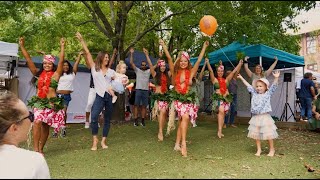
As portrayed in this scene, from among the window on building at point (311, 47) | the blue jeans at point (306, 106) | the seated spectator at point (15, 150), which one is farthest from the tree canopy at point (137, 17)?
the window on building at point (311, 47)

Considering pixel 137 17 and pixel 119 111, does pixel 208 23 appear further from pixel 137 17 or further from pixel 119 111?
pixel 119 111

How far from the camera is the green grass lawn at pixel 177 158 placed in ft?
13.0

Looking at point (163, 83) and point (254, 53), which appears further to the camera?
point (254, 53)

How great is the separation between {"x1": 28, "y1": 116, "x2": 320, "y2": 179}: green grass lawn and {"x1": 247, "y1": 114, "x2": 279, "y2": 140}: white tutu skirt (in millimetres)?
302

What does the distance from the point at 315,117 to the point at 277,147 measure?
3045mm

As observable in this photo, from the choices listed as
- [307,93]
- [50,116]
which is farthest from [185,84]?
[307,93]

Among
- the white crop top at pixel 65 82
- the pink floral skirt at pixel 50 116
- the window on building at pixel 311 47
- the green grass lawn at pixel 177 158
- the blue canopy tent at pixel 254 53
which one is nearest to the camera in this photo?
the green grass lawn at pixel 177 158

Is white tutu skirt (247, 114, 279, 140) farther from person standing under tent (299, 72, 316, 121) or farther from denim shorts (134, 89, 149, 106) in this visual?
person standing under tent (299, 72, 316, 121)

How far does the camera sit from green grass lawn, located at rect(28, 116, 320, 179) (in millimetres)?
3968

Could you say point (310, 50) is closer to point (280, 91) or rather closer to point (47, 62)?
point (280, 91)

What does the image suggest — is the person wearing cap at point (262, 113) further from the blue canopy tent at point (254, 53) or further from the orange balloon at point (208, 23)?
the blue canopy tent at point (254, 53)

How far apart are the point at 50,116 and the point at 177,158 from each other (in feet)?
6.84

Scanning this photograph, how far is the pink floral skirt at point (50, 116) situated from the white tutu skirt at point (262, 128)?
3096 millimetres

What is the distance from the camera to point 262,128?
219 inches
